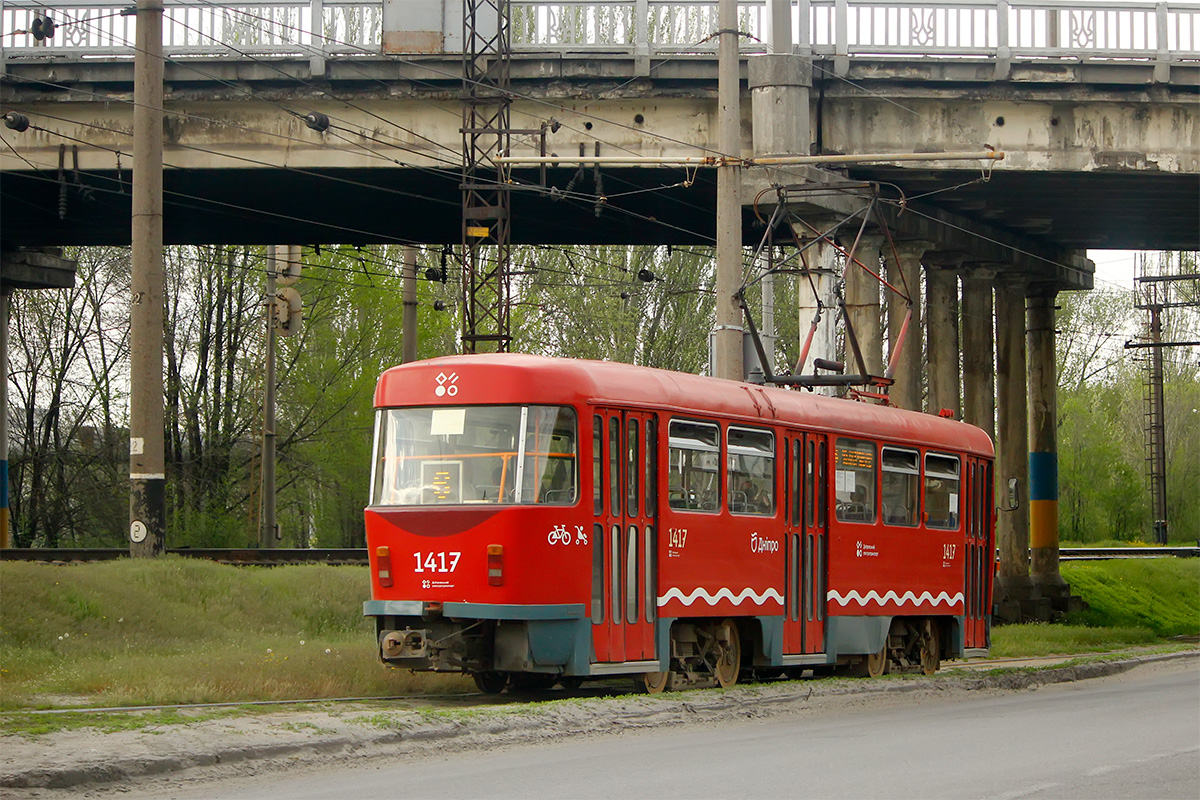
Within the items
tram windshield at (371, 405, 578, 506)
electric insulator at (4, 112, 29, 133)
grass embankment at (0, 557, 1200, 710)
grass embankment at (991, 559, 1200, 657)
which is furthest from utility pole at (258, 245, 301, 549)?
tram windshield at (371, 405, 578, 506)

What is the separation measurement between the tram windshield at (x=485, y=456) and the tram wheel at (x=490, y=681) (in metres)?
1.85

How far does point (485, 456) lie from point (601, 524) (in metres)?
1.19

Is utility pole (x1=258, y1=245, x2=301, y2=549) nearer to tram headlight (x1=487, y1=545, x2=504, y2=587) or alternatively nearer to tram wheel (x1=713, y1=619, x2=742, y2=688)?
tram wheel (x1=713, y1=619, x2=742, y2=688)

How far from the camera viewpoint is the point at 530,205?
31438 mm

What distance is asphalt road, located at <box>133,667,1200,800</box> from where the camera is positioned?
9109 mm

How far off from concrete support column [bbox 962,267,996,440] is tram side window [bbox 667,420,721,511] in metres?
23.0

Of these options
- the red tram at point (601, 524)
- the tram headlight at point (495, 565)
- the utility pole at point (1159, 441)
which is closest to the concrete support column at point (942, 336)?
the red tram at point (601, 524)

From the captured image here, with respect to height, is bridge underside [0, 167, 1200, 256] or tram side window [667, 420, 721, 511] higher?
bridge underside [0, 167, 1200, 256]

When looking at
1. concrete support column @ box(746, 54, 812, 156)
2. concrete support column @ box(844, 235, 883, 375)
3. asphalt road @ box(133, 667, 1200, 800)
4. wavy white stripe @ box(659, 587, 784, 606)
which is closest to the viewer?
asphalt road @ box(133, 667, 1200, 800)

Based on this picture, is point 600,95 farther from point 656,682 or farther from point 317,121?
point 656,682

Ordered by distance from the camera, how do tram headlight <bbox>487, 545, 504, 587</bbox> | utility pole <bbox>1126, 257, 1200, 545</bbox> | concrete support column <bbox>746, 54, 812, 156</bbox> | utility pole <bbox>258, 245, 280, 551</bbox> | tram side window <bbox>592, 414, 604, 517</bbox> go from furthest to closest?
1. utility pole <bbox>1126, 257, 1200, 545</bbox>
2. utility pole <bbox>258, 245, 280, 551</bbox>
3. concrete support column <bbox>746, 54, 812, 156</bbox>
4. tram side window <bbox>592, 414, 604, 517</bbox>
5. tram headlight <bbox>487, 545, 504, 587</bbox>

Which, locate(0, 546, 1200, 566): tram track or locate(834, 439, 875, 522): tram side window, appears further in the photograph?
locate(0, 546, 1200, 566): tram track

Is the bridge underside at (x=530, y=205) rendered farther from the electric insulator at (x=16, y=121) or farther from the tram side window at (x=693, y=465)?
the tram side window at (x=693, y=465)

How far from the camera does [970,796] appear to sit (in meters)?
8.96
